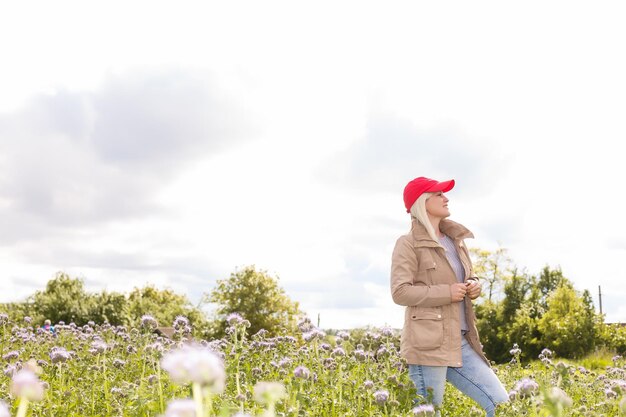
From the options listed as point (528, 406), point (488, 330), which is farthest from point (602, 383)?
point (488, 330)

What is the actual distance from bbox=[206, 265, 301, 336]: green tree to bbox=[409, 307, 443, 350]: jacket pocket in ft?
70.6

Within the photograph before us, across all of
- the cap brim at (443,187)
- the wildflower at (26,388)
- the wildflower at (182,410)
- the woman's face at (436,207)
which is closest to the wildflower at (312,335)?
the woman's face at (436,207)

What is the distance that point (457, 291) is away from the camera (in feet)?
20.3

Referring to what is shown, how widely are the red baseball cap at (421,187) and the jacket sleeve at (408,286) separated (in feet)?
1.44

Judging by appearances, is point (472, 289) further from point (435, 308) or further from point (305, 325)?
point (305, 325)

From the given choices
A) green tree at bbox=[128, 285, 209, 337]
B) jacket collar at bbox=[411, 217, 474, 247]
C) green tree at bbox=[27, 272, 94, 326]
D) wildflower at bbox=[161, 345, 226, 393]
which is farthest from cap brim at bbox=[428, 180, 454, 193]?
green tree at bbox=[27, 272, 94, 326]

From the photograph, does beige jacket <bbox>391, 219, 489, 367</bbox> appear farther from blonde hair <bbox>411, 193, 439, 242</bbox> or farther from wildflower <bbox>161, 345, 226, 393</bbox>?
Result: wildflower <bbox>161, 345, 226, 393</bbox>

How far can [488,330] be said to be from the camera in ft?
101

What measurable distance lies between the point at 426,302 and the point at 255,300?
73.2ft

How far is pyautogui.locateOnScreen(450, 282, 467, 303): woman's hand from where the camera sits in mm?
6180

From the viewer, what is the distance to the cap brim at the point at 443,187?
22.1 feet

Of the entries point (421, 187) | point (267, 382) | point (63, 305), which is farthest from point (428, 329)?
point (63, 305)

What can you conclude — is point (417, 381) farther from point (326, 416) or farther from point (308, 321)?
point (308, 321)

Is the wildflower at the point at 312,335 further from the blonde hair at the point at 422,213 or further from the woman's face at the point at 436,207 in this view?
the woman's face at the point at 436,207
